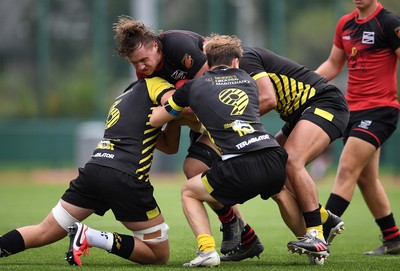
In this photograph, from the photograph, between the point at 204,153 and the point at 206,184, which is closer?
the point at 206,184

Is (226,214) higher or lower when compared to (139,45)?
lower

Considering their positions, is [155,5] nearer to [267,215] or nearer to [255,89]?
[267,215]

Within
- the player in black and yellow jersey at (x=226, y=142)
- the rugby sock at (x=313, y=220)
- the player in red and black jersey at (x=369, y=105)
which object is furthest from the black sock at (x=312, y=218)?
the player in red and black jersey at (x=369, y=105)

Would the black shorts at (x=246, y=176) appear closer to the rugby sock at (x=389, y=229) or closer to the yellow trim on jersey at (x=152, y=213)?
the yellow trim on jersey at (x=152, y=213)

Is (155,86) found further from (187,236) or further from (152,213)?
(187,236)

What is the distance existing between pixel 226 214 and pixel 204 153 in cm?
53

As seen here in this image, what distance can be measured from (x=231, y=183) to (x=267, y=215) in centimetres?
589

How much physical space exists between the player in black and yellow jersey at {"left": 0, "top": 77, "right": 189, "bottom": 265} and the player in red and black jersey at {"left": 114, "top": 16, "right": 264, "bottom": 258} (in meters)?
0.15

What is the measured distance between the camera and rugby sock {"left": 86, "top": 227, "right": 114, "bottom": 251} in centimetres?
631

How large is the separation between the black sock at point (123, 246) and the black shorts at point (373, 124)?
2.53m

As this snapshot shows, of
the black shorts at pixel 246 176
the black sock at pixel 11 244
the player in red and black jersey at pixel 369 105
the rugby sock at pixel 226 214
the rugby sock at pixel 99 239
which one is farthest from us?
the player in red and black jersey at pixel 369 105

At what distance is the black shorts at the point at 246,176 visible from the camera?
6055 millimetres

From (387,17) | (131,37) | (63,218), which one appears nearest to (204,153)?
(131,37)

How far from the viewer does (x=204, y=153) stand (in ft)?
22.4
